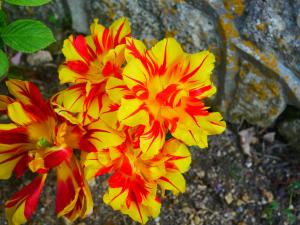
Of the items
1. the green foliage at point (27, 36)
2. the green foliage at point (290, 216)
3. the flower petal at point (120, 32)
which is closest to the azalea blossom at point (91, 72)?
the flower petal at point (120, 32)

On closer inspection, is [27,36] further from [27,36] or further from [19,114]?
[19,114]

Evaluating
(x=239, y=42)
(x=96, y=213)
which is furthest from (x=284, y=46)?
(x=96, y=213)

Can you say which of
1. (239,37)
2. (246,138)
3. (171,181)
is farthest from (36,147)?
(246,138)

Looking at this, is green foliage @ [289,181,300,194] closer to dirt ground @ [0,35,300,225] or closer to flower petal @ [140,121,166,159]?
dirt ground @ [0,35,300,225]

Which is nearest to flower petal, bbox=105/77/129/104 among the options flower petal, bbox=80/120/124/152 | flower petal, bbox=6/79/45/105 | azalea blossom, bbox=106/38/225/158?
azalea blossom, bbox=106/38/225/158

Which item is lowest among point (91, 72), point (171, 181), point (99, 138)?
point (171, 181)
